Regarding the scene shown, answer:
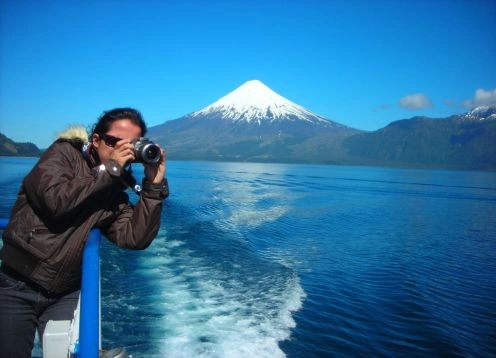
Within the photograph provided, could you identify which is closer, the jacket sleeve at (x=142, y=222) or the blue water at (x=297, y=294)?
the jacket sleeve at (x=142, y=222)

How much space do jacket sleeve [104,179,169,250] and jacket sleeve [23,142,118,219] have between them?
321mm

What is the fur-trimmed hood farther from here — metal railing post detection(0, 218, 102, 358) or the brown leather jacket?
metal railing post detection(0, 218, 102, 358)

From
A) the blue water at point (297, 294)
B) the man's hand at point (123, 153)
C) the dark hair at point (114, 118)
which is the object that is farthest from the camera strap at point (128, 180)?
the blue water at point (297, 294)

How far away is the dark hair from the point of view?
2355mm

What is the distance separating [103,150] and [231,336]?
16.6 feet

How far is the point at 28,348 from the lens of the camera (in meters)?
2.31

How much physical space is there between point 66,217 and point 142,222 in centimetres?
43

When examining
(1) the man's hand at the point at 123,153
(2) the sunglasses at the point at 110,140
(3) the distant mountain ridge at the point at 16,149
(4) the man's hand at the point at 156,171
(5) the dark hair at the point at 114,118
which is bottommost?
(4) the man's hand at the point at 156,171

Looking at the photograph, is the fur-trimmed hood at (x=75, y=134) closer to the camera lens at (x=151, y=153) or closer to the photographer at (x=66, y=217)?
the photographer at (x=66, y=217)

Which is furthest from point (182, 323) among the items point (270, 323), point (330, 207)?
point (330, 207)

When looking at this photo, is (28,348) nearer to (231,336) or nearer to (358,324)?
(231,336)

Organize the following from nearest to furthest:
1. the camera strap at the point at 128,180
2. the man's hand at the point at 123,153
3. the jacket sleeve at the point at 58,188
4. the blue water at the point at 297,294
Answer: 1. the jacket sleeve at the point at 58,188
2. the man's hand at the point at 123,153
3. the camera strap at the point at 128,180
4. the blue water at the point at 297,294

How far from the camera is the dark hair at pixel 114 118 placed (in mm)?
2355

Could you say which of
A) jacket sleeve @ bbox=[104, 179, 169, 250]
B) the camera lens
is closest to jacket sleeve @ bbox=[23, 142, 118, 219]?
the camera lens
